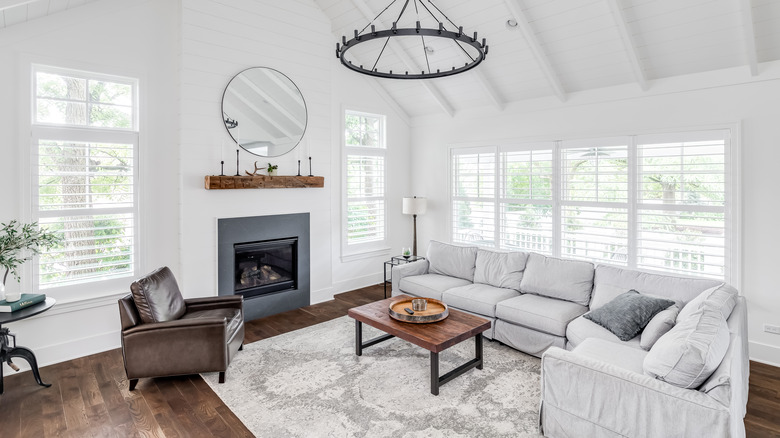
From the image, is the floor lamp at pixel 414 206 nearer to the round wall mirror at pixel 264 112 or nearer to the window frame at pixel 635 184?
the window frame at pixel 635 184

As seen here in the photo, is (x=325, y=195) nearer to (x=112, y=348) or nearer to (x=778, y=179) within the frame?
Result: (x=112, y=348)

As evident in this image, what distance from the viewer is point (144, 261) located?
14.3ft

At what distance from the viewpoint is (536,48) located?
4.50 metres

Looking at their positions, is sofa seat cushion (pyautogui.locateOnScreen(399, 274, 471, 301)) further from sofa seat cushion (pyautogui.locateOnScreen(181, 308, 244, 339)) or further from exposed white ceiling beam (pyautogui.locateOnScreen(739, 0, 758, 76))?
exposed white ceiling beam (pyautogui.locateOnScreen(739, 0, 758, 76))

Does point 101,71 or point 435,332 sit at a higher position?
point 101,71

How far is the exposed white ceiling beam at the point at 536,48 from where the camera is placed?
4.12 metres

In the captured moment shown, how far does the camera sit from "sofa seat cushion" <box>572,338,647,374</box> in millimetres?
2804

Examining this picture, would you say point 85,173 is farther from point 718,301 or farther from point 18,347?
point 718,301


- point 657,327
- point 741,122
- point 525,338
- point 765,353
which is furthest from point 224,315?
point 741,122

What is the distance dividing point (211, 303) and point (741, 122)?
18.0ft

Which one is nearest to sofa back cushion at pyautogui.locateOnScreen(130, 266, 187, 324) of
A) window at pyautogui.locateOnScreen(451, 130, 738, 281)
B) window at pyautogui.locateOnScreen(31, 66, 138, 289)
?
window at pyautogui.locateOnScreen(31, 66, 138, 289)

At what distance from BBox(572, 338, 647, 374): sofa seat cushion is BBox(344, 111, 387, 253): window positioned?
392 cm

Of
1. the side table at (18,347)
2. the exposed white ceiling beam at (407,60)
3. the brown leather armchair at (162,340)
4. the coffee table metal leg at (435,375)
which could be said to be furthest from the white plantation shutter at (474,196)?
the side table at (18,347)

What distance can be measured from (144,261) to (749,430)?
5413 millimetres
